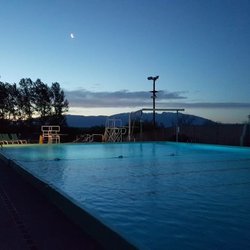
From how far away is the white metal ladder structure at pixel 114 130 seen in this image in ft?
75.9

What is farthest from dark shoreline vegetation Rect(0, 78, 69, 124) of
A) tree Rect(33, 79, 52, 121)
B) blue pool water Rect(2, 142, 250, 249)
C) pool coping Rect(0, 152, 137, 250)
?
pool coping Rect(0, 152, 137, 250)

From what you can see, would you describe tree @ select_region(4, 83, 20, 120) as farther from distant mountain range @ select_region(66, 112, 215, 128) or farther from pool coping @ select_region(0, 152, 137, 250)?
pool coping @ select_region(0, 152, 137, 250)

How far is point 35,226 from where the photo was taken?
15.3 ft

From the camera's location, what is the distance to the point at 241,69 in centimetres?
2338

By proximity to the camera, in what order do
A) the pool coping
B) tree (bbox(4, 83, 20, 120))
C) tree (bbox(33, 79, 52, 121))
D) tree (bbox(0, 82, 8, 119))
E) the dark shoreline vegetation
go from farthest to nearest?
tree (bbox(33, 79, 52, 121)) → the dark shoreline vegetation → tree (bbox(4, 83, 20, 120)) → tree (bbox(0, 82, 8, 119)) → the pool coping

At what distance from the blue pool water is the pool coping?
0.26ft

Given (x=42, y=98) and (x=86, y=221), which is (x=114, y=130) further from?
(x=42, y=98)

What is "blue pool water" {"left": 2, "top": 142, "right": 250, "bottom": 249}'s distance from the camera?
13.4 feet

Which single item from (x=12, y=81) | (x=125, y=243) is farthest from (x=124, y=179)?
(x=12, y=81)

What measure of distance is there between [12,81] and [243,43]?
87.6 ft

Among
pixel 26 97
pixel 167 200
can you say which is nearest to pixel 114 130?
pixel 167 200

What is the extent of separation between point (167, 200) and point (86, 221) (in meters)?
1.76

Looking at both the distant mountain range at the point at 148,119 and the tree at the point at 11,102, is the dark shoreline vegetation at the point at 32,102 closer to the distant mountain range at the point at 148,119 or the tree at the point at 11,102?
the tree at the point at 11,102

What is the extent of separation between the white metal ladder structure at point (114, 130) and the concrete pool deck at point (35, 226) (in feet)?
53.5
